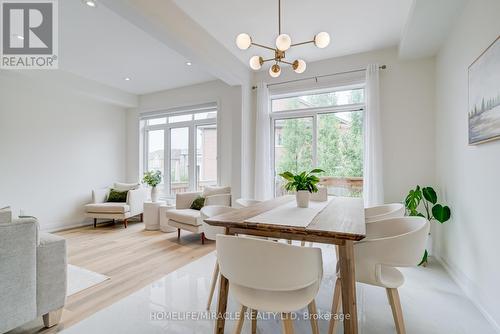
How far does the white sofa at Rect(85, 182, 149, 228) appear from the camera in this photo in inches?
186

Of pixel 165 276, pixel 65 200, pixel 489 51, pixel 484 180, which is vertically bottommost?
pixel 165 276

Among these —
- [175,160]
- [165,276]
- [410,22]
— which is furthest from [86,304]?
[410,22]

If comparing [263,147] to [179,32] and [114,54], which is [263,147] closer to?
[179,32]

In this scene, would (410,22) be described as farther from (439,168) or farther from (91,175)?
(91,175)

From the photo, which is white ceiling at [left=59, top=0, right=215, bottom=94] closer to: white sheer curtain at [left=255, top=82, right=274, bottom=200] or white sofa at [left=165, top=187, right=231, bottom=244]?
white sheer curtain at [left=255, top=82, right=274, bottom=200]

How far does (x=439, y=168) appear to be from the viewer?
10.4 feet

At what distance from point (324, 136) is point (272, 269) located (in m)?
3.37

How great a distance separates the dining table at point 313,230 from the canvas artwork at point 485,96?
3.82 ft

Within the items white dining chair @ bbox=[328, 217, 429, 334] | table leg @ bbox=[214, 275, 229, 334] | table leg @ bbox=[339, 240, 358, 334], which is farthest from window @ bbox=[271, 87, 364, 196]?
table leg @ bbox=[214, 275, 229, 334]

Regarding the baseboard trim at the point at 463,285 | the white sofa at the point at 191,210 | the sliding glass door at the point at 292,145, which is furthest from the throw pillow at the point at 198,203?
the baseboard trim at the point at 463,285

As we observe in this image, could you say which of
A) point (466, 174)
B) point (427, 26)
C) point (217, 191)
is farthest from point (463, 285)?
point (217, 191)

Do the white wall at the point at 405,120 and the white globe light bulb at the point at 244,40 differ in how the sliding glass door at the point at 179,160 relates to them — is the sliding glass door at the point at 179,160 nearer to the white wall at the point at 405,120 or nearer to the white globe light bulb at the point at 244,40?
the white globe light bulb at the point at 244,40

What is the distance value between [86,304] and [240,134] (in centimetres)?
300

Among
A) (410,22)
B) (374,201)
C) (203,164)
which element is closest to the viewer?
(410,22)
